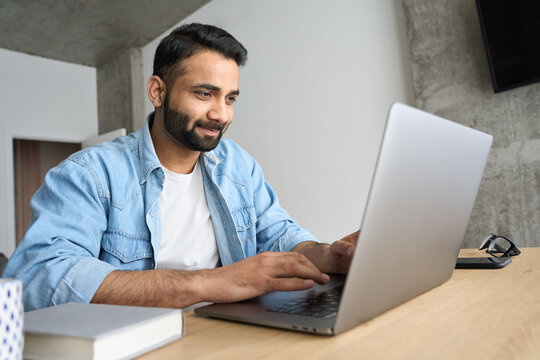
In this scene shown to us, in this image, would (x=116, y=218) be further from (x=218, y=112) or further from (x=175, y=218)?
(x=218, y=112)

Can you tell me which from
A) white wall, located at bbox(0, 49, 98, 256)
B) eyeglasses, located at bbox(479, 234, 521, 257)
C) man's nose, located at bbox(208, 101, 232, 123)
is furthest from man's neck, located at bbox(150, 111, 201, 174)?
white wall, located at bbox(0, 49, 98, 256)

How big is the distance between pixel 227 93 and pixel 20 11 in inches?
160

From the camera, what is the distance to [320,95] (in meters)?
3.37

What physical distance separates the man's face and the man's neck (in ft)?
0.09

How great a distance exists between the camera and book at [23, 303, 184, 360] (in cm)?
41

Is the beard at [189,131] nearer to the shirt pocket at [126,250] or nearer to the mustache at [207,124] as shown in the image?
the mustache at [207,124]

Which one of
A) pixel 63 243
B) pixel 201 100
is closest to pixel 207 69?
pixel 201 100

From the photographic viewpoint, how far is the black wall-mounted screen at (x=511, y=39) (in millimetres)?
2225

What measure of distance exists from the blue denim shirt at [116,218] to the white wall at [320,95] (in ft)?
6.30

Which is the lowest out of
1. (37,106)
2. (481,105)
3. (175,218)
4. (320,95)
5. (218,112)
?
(175,218)

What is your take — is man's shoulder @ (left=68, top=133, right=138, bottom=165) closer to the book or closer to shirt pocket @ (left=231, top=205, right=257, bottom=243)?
shirt pocket @ (left=231, top=205, right=257, bottom=243)

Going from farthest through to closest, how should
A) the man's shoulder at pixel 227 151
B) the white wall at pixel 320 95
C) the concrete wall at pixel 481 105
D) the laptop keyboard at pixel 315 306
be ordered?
1. the white wall at pixel 320 95
2. the concrete wall at pixel 481 105
3. the man's shoulder at pixel 227 151
4. the laptop keyboard at pixel 315 306

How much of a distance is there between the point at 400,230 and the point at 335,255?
399 mm

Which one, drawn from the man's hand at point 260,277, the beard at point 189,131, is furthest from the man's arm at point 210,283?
the beard at point 189,131
